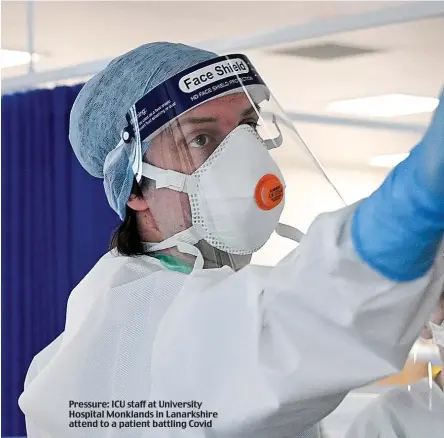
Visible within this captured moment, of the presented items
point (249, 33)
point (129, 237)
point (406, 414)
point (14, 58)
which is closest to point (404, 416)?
point (406, 414)

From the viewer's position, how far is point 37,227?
1.97m

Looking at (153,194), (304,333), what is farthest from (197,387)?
(153,194)

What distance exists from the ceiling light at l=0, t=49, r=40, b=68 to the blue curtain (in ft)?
2.63

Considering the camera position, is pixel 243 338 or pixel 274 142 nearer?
pixel 243 338

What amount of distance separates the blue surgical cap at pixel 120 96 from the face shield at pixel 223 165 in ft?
0.09

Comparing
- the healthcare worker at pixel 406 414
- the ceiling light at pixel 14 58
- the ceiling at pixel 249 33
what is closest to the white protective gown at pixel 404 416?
the healthcare worker at pixel 406 414

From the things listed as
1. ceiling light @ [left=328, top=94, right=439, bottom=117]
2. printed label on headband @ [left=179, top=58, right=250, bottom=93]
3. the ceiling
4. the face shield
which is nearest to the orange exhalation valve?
the face shield

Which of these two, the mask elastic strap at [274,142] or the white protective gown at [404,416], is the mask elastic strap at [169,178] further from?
the white protective gown at [404,416]

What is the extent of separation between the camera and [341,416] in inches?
43.6

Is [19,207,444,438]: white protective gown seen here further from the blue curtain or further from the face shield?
the blue curtain

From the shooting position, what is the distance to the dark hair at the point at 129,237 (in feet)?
2.72

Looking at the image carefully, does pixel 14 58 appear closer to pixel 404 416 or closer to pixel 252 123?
pixel 404 416

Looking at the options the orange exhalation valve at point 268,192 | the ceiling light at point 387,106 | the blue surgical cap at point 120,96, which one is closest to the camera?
the orange exhalation valve at point 268,192

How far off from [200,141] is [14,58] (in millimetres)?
2222
